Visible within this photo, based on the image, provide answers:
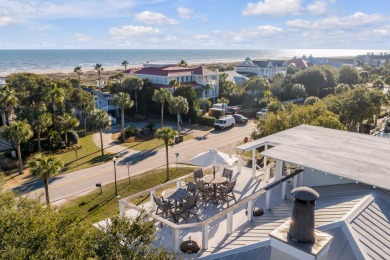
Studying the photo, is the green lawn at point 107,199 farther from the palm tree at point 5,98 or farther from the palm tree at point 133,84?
the palm tree at point 133,84

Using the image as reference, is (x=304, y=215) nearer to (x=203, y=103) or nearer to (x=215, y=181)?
(x=215, y=181)

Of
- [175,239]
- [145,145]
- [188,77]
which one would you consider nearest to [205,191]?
[175,239]

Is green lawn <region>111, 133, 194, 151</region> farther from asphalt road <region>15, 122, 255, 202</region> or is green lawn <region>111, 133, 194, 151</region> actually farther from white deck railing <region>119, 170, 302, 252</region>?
white deck railing <region>119, 170, 302, 252</region>

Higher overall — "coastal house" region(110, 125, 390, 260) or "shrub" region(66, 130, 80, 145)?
"coastal house" region(110, 125, 390, 260)

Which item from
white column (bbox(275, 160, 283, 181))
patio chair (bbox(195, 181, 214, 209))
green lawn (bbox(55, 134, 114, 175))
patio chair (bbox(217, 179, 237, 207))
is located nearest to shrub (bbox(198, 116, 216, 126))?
green lawn (bbox(55, 134, 114, 175))

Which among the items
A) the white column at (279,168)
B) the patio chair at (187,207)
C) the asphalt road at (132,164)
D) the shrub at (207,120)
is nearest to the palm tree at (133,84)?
the shrub at (207,120)

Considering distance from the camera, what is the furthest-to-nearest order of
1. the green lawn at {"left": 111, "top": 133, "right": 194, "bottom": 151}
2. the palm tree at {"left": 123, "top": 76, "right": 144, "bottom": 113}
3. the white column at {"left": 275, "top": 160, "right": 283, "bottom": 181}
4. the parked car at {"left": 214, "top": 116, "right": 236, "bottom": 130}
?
the palm tree at {"left": 123, "top": 76, "right": 144, "bottom": 113}
the parked car at {"left": 214, "top": 116, "right": 236, "bottom": 130}
the green lawn at {"left": 111, "top": 133, "right": 194, "bottom": 151}
the white column at {"left": 275, "top": 160, "right": 283, "bottom": 181}
